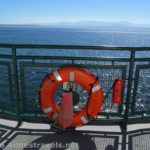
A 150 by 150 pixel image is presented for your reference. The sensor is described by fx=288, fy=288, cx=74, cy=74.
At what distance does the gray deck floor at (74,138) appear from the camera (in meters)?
3.31

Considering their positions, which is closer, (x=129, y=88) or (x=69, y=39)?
(x=129, y=88)

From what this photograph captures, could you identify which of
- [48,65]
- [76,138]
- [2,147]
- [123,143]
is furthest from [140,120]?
[2,147]

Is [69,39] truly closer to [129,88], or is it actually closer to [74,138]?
[129,88]

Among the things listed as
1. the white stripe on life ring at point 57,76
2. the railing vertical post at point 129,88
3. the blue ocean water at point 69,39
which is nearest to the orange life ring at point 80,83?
the white stripe on life ring at point 57,76

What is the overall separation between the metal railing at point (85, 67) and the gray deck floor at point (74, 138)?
162 millimetres

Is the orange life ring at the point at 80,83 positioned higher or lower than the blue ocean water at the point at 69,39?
higher

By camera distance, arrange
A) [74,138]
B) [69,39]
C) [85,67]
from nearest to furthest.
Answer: [74,138], [85,67], [69,39]

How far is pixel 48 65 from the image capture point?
3.69 meters

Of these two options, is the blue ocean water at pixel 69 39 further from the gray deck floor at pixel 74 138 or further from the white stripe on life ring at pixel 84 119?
the white stripe on life ring at pixel 84 119

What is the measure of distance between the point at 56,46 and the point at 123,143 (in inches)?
55.9

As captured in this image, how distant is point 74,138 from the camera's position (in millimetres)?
3518

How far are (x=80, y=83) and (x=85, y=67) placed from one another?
0.24 metres

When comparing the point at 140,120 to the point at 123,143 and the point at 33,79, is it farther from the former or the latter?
the point at 33,79

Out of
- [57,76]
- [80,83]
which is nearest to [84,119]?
[80,83]
